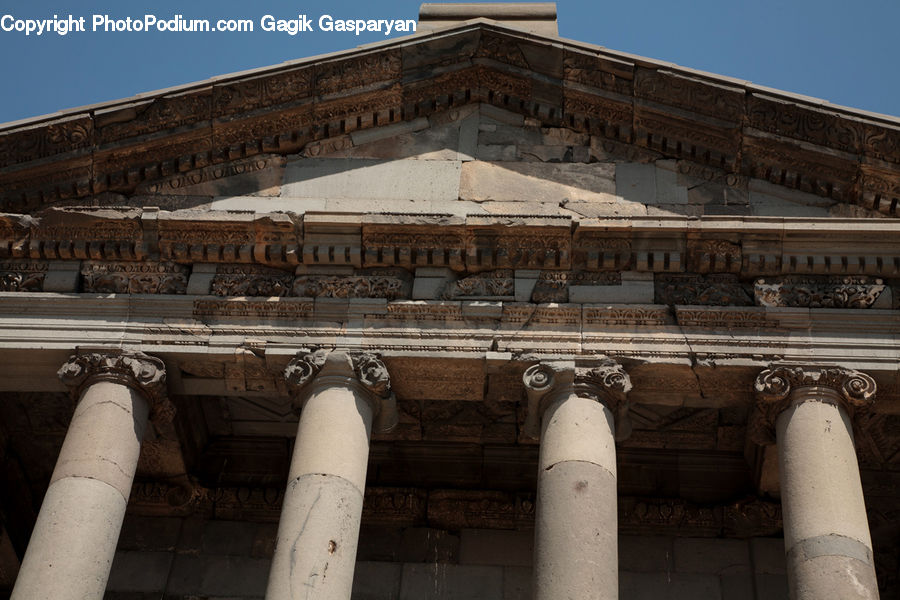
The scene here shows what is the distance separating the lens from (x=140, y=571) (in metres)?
14.9

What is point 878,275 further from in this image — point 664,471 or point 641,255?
point 664,471

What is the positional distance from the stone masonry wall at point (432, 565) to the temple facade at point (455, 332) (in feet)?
0.11

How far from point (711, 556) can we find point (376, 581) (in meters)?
3.62

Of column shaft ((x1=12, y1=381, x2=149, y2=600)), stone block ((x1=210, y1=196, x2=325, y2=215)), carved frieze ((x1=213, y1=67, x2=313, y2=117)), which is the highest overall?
carved frieze ((x1=213, y1=67, x2=313, y2=117))

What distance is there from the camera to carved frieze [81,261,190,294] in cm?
1372

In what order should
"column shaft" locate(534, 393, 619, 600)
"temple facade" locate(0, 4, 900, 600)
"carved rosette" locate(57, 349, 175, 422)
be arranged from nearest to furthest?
"column shaft" locate(534, 393, 619, 600) < "temple facade" locate(0, 4, 900, 600) < "carved rosette" locate(57, 349, 175, 422)

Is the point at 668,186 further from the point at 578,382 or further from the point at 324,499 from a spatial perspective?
the point at 324,499

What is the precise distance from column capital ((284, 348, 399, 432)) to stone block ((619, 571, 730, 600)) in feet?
11.8

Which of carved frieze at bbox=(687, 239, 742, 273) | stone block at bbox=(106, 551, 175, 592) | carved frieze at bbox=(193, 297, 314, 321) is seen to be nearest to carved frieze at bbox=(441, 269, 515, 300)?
carved frieze at bbox=(193, 297, 314, 321)

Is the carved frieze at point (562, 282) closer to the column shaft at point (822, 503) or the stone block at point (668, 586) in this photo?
the column shaft at point (822, 503)

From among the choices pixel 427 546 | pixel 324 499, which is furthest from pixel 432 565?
pixel 324 499

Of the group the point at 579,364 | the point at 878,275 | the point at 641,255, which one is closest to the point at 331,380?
the point at 579,364

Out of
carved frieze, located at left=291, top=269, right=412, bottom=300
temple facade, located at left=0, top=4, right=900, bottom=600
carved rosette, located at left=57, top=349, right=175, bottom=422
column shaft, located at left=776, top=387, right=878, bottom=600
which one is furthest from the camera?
carved frieze, located at left=291, top=269, right=412, bottom=300

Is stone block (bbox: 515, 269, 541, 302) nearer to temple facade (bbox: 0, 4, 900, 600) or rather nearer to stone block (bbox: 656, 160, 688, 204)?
temple facade (bbox: 0, 4, 900, 600)
